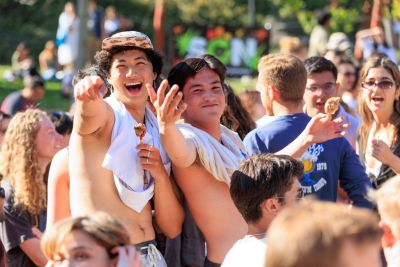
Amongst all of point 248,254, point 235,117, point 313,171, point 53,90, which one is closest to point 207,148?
point 248,254

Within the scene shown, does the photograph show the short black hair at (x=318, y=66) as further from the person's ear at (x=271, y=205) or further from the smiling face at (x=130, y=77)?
the person's ear at (x=271, y=205)

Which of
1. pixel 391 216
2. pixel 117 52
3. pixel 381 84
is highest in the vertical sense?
pixel 117 52

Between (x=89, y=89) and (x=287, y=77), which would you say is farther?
(x=287, y=77)

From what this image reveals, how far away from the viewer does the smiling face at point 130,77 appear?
Result: 15.9ft

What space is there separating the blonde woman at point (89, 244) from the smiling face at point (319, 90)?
12.2ft

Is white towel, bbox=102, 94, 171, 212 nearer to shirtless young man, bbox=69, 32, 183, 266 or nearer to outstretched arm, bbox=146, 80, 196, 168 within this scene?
shirtless young man, bbox=69, 32, 183, 266

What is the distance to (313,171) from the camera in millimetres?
5777

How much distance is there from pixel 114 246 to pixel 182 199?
1654 mm

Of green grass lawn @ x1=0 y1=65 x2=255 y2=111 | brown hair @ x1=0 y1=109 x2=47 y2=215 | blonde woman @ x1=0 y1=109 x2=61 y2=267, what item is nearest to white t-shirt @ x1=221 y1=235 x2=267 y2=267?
blonde woman @ x1=0 y1=109 x2=61 y2=267

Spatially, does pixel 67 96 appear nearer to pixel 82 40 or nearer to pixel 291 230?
pixel 82 40

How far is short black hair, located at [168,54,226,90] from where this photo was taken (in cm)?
518

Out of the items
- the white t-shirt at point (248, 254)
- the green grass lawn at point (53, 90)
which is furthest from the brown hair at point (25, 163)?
the green grass lawn at point (53, 90)

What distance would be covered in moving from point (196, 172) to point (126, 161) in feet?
1.35

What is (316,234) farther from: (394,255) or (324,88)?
(324,88)
